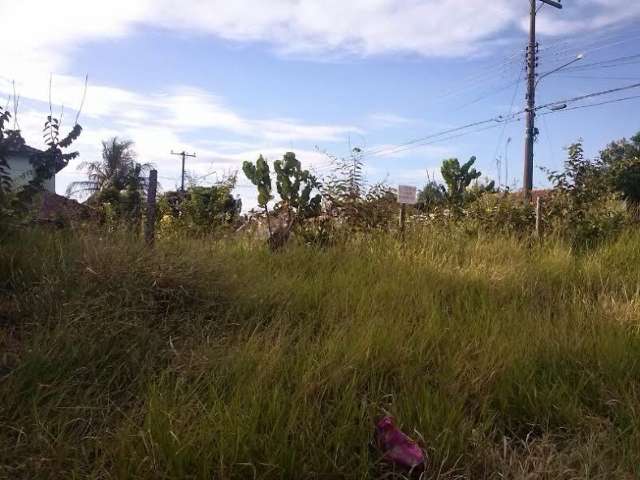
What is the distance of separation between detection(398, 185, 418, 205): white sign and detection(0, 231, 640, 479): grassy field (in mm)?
1793

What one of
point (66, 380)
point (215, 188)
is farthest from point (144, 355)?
point (215, 188)

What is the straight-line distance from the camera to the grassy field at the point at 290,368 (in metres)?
2.19

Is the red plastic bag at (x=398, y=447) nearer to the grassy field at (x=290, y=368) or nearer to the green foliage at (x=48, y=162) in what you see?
the grassy field at (x=290, y=368)

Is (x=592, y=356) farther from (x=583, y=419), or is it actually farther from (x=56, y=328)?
(x=56, y=328)

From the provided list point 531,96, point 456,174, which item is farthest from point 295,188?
point 531,96

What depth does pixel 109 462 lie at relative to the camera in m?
2.12

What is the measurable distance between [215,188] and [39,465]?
17.0ft

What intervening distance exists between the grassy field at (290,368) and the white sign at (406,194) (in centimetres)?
179

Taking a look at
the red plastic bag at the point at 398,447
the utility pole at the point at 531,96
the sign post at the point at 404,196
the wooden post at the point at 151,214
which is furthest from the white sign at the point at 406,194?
the utility pole at the point at 531,96

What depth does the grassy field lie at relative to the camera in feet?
7.18

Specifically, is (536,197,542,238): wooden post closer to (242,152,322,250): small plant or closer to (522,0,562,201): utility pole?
(242,152,322,250): small plant

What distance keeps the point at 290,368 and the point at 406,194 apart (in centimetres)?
379

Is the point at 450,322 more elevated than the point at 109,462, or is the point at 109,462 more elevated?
the point at 450,322

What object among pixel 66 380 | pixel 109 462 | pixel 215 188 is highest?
pixel 215 188
